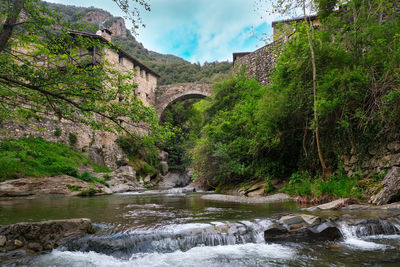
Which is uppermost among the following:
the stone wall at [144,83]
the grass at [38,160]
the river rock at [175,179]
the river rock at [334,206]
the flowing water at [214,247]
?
the stone wall at [144,83]

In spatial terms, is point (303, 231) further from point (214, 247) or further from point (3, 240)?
point (3, 240)

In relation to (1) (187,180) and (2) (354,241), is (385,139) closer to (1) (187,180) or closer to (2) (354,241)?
(2) (354,241)

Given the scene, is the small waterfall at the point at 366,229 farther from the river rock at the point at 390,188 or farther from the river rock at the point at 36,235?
the river rock at the point at 36,235

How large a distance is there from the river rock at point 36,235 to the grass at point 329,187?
6681 mm

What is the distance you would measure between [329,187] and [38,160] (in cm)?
1417

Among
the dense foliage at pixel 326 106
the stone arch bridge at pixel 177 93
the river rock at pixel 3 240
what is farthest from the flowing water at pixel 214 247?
the stone arch bridge at pixel 177 93

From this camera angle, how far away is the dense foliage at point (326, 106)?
280 inches

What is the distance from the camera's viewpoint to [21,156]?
42.2ft

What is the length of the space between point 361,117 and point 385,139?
0.87 meters

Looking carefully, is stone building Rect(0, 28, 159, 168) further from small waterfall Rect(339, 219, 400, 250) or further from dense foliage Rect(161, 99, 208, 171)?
small waterfall Rect(339, 219, 400, 250)

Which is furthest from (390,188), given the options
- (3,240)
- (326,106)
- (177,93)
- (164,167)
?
(177,93)

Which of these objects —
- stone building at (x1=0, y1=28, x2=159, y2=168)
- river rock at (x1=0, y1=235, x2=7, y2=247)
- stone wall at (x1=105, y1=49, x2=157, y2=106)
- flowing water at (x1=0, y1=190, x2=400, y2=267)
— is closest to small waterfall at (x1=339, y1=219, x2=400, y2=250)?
flowing water at (x1=0, y1=190, x2=400, y2=267)

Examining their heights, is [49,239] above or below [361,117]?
below

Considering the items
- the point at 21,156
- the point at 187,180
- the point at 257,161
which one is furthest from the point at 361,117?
the point at 187,180
